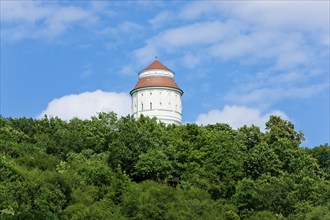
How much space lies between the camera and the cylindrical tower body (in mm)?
75125

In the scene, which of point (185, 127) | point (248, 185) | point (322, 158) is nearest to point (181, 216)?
point (248, 185)

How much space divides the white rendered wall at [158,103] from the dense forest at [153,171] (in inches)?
607

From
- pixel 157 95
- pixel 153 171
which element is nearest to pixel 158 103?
pixel 157 95

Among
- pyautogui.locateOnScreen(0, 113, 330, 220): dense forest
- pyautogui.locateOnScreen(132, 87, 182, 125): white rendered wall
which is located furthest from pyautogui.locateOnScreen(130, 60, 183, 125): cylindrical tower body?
pyautogui.locateOnScreen(0, 113, 330, 220): dense forest

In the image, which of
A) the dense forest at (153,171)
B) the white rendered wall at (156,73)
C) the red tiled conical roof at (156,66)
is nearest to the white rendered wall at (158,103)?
the white rendered wall at (156,73)

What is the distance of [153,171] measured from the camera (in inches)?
1951

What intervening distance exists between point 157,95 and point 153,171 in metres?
26.0

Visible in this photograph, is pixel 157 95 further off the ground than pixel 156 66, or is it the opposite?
pixel 156 66

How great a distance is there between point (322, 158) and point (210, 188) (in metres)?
18.5

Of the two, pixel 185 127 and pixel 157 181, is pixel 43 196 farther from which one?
pixel 185 127

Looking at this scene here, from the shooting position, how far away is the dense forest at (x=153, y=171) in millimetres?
41719

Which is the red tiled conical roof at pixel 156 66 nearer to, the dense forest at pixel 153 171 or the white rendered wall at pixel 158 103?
the white rendered wall at pixel 158 103

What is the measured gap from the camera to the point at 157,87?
2953 inches

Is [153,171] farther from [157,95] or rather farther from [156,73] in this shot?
[156,73]
